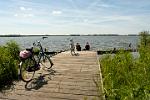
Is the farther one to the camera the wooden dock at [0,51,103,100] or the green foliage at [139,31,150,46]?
the green foliage at [139,31,150,46]

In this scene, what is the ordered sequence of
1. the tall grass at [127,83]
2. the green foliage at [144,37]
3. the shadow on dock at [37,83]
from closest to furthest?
the tall grass at [127,83]
the shadow on dock at [37,83]
the green foliage at [144,37]

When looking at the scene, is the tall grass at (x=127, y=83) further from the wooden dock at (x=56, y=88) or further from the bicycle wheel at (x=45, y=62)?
the bicycle wheel at (x=45, y=62)

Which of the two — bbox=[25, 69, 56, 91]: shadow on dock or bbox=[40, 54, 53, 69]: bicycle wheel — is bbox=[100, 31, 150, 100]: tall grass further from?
bbox=[40, 54, 53, 69]: bicycle wheel

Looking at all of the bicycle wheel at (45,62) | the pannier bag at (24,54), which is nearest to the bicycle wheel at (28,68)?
the pannier bag at (24,54)

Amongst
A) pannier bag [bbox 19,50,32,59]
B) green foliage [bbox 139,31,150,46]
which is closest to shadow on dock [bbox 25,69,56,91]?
pannier bag [bbox 19,50,32,59]

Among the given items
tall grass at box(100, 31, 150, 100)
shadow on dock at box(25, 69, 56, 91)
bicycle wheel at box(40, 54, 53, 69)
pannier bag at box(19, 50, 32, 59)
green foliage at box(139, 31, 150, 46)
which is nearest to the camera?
tall grass at box(100, 31, 150, 100)

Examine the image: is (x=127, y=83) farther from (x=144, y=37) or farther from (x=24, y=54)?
(x=144, y=37)

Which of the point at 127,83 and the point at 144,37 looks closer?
the point at 127,83

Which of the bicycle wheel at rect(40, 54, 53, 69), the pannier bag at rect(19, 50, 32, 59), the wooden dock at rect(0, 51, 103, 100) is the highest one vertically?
the pannier bag at rect(19, 50, 32, 59)

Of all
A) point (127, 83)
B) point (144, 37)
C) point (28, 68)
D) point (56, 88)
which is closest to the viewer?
point (127, 83)

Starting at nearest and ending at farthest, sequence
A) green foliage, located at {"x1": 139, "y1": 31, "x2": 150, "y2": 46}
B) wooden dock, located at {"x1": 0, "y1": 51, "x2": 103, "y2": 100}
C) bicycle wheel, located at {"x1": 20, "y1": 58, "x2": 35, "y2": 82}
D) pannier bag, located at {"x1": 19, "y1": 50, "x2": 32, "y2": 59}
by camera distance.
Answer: wooden dock, located at {"x1": 0, "y1": 51, "x2": 103, "y2": 100}, pannier bag, located at {"x1": 19, "y1": 50, "x2": 32, "y2": 59}, bicycle wheel, located at {"x1": 20, "y1": 58, "x2": 35, "y2": 82}, green foliage, located at {"x1": 139, "y1": 31, "x2": 150, "y2": 46}

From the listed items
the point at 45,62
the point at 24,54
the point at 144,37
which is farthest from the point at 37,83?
the point at 144,37

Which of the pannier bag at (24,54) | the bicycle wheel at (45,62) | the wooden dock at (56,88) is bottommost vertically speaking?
the wooden dock at (56,88)

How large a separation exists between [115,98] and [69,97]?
72.8 inches
